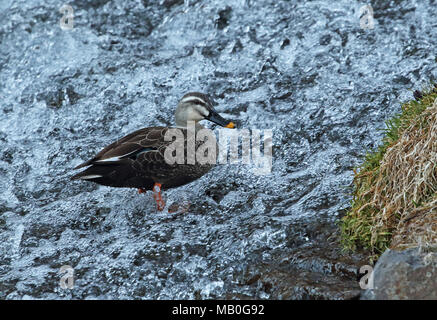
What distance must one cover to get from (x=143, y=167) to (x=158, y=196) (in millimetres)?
420

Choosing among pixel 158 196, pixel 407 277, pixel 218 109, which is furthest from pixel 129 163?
pixel 407 277

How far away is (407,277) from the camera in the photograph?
394cm

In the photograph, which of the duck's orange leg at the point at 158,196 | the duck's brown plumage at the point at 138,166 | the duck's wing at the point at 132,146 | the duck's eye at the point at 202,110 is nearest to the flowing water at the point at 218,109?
the duck's orange leg at the point at 158,196

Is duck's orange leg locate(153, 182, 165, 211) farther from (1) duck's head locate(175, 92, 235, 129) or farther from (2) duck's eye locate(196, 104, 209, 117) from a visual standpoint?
(2) duck's eye locate(196, 104, 209, 117)

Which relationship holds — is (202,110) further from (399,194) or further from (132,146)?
(399,194)

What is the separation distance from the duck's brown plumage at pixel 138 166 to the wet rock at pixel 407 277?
101 inches

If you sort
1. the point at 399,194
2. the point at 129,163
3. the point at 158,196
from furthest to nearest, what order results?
the point at 158,196 < the point at 129,163 < the point at 399,194

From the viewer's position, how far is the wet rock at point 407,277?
389 centimetres

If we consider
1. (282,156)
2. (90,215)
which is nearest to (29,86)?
(90,215)

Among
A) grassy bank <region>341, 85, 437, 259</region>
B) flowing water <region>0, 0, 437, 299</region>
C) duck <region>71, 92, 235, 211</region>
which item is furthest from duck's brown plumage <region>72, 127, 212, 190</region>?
grassy bank <region>341, 85, 437, 259</region>

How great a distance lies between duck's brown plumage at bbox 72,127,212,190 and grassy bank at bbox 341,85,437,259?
187 cm

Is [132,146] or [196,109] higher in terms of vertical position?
[196,109]

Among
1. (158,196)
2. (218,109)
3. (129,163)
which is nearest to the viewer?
(129,163)

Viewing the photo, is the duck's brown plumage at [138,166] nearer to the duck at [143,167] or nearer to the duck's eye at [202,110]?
the duck at [143,167]
